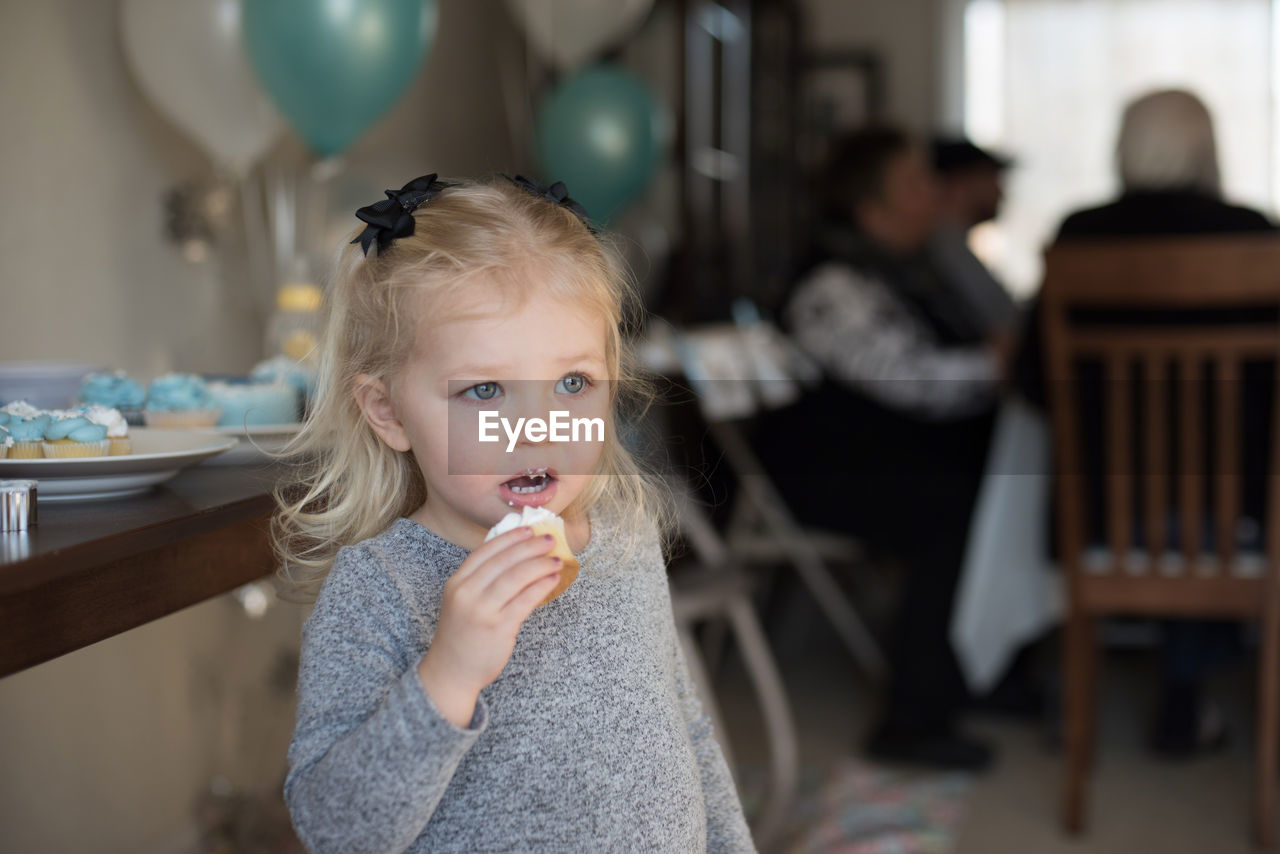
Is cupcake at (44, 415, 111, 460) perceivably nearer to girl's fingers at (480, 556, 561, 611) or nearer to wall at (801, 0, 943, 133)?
girl's fingers at (480, 556, 561, 611)

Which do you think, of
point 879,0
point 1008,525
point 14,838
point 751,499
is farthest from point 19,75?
point 879,0

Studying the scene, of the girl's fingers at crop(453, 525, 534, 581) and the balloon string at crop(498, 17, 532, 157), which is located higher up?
the balloon string at crop(498, 17, 532, 157)

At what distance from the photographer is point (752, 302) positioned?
3.84 metres

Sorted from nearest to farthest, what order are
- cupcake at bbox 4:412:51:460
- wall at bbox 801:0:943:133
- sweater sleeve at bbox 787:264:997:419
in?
cupcake at bbox 4:412:51:460, sweater sleeve at bbox 787:264:997:419, wall at bbox 801:0:943:133

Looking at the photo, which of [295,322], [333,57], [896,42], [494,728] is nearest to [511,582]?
[494,728]

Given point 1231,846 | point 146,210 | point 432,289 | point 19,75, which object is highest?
point 19,75

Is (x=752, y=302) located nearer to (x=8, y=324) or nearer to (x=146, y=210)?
(x=146, y=210)

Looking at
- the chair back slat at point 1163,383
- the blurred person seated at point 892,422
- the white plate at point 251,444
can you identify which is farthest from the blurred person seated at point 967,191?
Result: the white plate at point 251,444

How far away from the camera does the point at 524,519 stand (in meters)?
0.56

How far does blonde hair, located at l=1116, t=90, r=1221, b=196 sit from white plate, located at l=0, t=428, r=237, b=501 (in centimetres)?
171

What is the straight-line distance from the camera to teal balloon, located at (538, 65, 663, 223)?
2.53m

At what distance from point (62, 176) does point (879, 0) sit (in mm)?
3857

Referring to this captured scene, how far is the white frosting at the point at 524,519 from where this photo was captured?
0.56 m

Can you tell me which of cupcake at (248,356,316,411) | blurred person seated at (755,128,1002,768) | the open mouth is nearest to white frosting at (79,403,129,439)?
cupcake at (248,356,316,411)
